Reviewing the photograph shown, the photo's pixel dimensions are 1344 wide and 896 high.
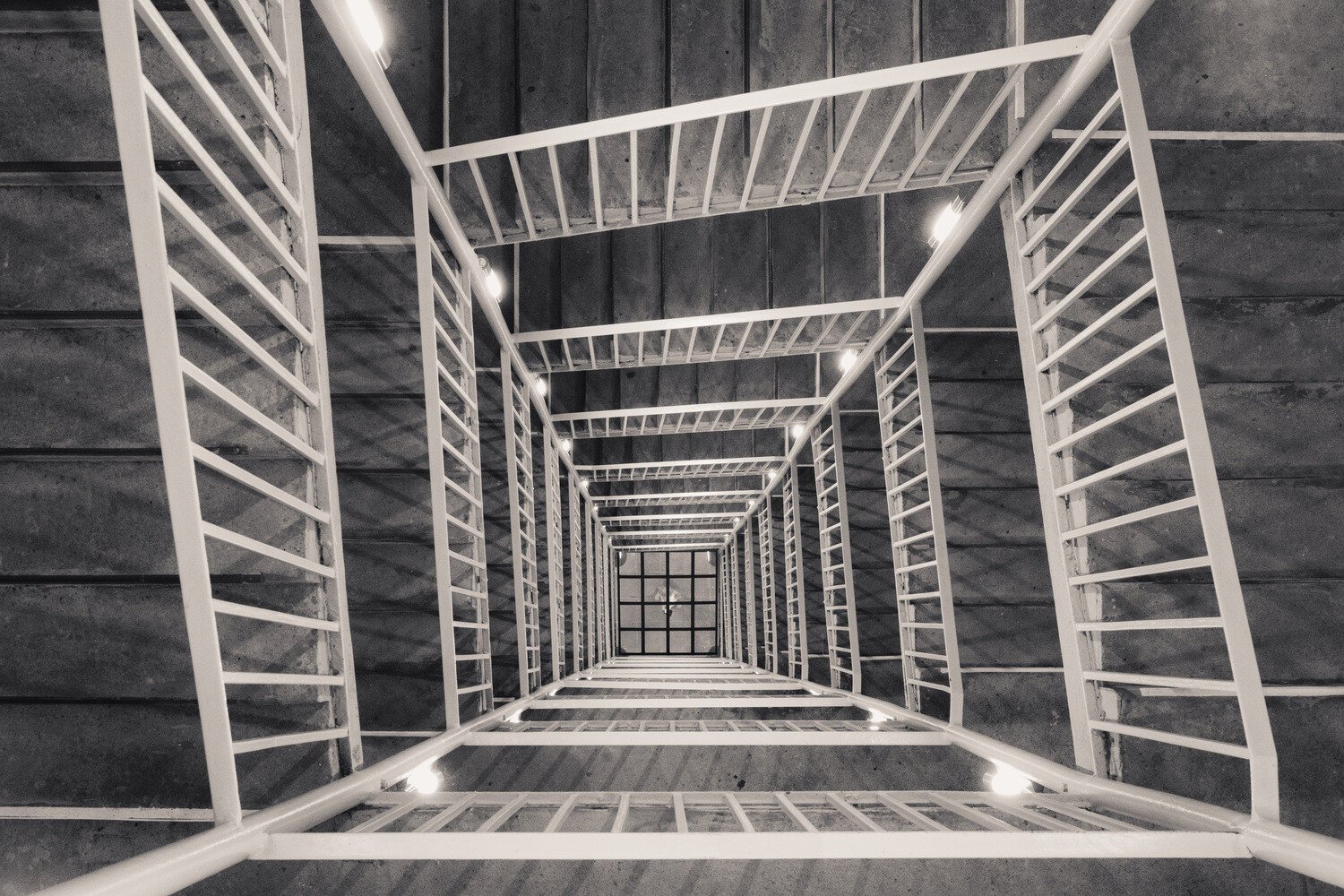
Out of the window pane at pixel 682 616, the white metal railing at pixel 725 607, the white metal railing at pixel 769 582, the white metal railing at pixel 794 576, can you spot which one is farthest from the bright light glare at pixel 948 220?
the window pane at pixel 682 616

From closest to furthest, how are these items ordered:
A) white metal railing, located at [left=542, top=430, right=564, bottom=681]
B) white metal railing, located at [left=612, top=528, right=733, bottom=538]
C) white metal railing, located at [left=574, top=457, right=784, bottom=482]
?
1. white metal railing, located at [left=542, top=430, right=564, bottom=681]
2. white metal railing, located at [left=574, top=457, right=784, bottom=482]
3. white metal railing, located at [left=612, top=528, right=733, bottom=538]

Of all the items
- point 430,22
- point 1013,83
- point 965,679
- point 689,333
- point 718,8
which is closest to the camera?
point 1013,83

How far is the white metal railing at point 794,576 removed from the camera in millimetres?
6375

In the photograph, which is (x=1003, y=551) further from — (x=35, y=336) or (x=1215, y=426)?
(x=35, y=336)

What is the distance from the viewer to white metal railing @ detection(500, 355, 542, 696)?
3791 millimetres

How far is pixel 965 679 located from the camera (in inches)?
158

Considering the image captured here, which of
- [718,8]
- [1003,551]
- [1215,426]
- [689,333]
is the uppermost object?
[718,8]

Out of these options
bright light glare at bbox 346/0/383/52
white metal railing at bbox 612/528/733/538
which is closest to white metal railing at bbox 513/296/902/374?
bright light glare at bbox 346/0/383/52

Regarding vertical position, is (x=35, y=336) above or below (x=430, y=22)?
below

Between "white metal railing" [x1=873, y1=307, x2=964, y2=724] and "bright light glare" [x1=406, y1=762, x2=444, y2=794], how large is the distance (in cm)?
185

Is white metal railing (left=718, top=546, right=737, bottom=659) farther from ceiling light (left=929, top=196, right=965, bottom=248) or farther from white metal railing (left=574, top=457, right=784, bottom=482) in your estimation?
ceiling light (left=929, top=196, right=965, bottom=248)

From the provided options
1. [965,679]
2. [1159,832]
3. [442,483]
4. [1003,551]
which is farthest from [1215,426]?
[442,483]

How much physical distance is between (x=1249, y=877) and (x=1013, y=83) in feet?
7.34

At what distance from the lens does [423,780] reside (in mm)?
2215
